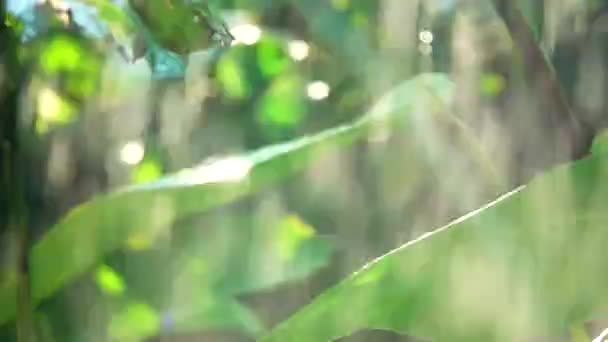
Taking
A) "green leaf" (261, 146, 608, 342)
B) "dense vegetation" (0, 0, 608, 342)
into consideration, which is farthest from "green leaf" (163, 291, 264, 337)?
"green leaf" (261, 146, 608, 342)

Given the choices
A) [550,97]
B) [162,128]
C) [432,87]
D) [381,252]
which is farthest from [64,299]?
[550,97]

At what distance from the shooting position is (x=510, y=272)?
685mm

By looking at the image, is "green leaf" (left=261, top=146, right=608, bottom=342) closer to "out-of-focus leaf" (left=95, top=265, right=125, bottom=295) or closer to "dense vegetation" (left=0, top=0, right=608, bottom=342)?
"dense vegetation" (left=0, top=0, right=608, bottom=342)

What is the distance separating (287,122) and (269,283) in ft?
0.57

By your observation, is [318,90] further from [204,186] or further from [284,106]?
[204,186]

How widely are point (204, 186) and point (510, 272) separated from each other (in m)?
0.33

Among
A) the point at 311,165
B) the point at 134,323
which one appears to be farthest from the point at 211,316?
the point at 311,165

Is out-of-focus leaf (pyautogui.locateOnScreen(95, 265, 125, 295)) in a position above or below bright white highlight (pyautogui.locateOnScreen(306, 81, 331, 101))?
below

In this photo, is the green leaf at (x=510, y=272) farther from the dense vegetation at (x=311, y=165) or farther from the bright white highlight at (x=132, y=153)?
the bright white highlight at (x=132, y=153)

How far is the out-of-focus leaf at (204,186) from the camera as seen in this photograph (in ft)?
2.28

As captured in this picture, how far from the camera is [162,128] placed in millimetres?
705

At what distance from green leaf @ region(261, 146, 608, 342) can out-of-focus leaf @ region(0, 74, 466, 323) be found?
137 mm

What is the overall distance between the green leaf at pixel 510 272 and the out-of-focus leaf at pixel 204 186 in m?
0.14

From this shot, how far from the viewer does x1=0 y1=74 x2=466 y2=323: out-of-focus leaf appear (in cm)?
69
